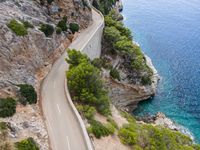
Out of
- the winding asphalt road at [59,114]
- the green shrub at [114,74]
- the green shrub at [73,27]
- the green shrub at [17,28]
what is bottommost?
the green shrub at [114,74]

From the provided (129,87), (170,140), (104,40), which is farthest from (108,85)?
(170,140)

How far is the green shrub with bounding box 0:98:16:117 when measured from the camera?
4128 centimetres

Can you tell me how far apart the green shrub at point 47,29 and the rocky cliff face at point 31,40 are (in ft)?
2.93

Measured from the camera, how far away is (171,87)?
266 ft

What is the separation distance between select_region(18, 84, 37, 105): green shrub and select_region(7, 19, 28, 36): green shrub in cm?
1001

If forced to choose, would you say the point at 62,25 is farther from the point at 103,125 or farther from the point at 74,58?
the point at 103,125

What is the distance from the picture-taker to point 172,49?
10219 cm

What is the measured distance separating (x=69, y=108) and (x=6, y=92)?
8773mm

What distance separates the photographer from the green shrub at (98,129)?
43.7 metres

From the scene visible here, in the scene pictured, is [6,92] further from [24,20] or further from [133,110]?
[133,110]

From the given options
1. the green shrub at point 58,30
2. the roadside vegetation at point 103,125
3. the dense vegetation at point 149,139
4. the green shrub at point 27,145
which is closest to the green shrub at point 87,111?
the roadside vegetation at point 103,125

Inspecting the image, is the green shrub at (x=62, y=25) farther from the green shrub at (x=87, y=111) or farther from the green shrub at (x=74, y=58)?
the green shrub at (x=87, y=111)

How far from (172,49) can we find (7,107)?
227 ft

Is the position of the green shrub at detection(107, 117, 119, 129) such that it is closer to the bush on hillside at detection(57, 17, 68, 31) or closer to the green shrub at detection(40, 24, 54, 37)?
the green shrub at detection(40, 24, 54, 37)
